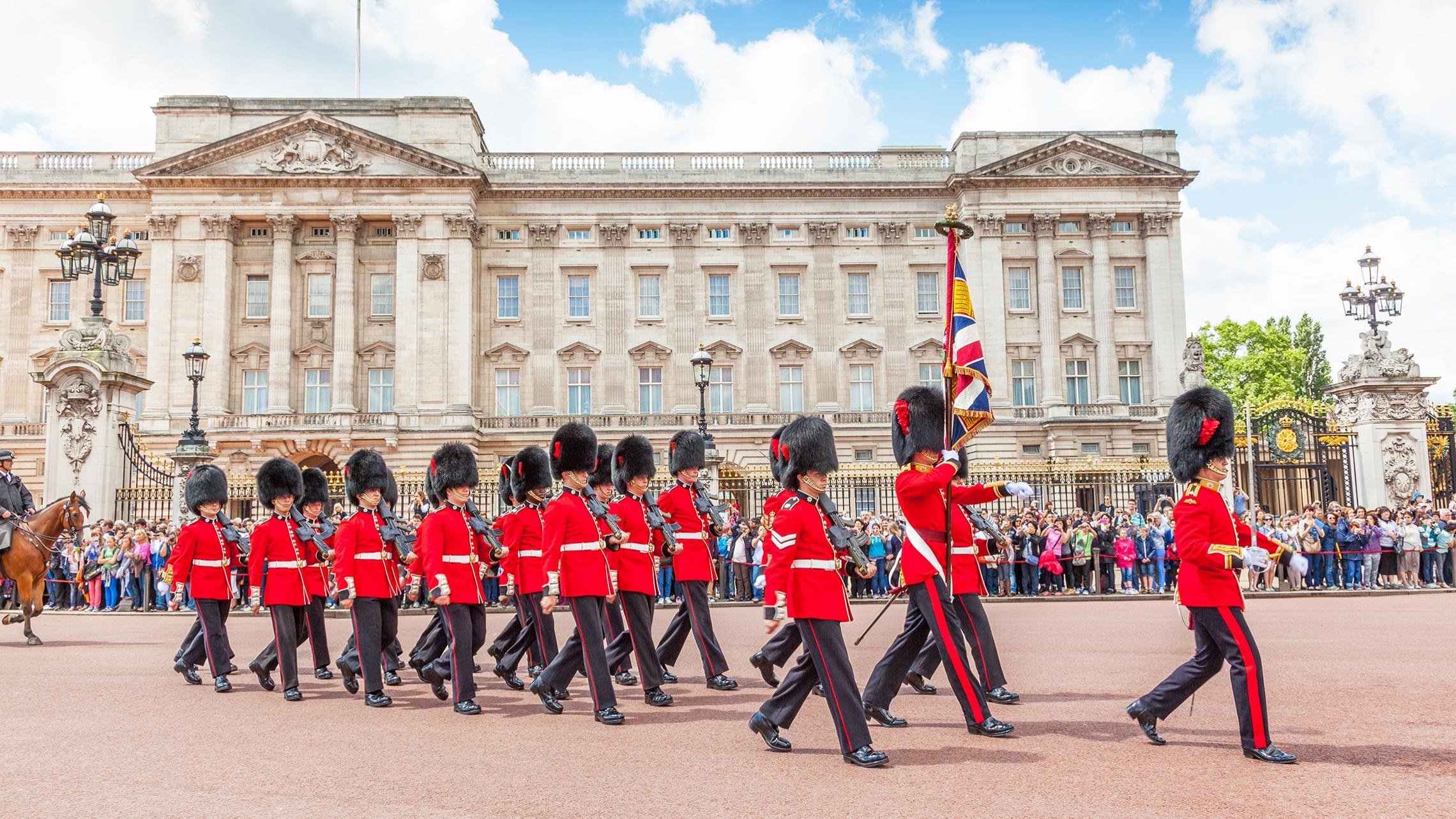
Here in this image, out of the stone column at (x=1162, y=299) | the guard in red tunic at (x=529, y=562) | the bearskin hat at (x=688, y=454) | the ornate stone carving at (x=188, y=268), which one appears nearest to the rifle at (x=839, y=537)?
the guard in red tunic at (x=529, y=562)

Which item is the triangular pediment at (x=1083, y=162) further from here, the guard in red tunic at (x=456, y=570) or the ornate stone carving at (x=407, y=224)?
the guard in red tunic at (x=456, y=570)

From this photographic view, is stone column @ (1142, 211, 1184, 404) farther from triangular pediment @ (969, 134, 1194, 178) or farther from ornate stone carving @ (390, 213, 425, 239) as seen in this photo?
ornate stone carving @ (390, 213, 425, 239)

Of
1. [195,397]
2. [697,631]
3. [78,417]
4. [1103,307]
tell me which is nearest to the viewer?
[697,631]

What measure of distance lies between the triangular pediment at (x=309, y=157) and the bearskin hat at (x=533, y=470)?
3241cm

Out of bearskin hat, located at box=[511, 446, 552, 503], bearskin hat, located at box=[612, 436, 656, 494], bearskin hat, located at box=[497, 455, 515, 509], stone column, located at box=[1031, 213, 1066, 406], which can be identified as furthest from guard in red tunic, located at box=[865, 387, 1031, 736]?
stone column, located at box=[1031, 213, 1066, 406]

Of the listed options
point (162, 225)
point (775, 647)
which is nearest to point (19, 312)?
point (162, 225)

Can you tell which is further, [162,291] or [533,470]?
[162,291]

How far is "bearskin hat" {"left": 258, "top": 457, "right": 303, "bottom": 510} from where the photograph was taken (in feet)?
32.0

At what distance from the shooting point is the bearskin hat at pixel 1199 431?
6.88 m

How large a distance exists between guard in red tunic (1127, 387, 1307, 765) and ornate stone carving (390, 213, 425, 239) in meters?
36.5

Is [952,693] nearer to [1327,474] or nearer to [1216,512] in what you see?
[1216,512]

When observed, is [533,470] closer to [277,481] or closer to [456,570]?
[456,570]

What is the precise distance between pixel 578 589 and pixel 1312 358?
6362 centimetres

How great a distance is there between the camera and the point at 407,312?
39938 mm
